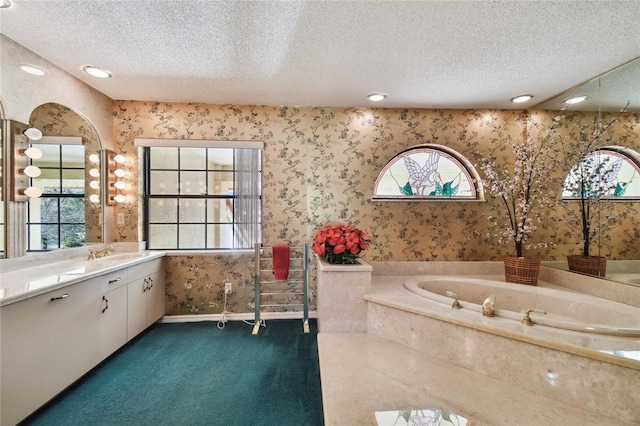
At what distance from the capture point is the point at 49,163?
6.15ft

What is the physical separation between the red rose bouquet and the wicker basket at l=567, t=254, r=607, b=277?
75.2 inches

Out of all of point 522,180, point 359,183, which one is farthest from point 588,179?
point 359,183

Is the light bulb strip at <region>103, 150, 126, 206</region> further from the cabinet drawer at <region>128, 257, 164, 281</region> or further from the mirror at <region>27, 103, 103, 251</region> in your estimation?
the cabinet drawer at <region>128, 257, 164, 281</region>

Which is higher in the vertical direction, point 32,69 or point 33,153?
point 32,69

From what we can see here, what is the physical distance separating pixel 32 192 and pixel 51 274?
0.62 metres

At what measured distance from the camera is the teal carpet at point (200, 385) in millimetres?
1404

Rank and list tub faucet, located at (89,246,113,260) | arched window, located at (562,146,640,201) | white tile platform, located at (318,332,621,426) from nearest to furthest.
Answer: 1. white tile platform, located at (318,332,621,426)
2. arched window, located at (562,146,640,201)
3. tub faucet, located at (89,246,113,260)

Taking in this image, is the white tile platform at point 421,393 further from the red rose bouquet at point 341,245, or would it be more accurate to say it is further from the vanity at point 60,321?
the vanity at point 60,321

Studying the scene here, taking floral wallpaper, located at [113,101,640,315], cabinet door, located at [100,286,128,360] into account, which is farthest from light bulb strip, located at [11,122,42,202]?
floral wallpaper, located at [113,101,640,315]

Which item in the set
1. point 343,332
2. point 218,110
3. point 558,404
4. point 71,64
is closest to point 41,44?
point 71,64

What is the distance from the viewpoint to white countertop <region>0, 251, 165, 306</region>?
129 centimetres

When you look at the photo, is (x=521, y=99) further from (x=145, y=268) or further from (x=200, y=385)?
(x=145, y=268)

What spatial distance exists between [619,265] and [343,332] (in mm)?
2240

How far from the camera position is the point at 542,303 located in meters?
2.03
